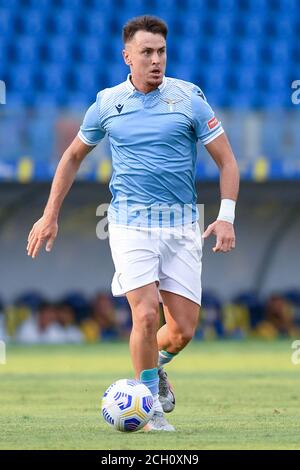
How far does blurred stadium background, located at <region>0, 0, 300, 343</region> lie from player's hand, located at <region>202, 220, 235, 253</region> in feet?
30.4

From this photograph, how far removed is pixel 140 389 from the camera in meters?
6.99

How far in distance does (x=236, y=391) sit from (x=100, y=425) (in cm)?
288

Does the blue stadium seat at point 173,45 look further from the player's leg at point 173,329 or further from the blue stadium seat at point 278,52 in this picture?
the player's leg at point 173,329

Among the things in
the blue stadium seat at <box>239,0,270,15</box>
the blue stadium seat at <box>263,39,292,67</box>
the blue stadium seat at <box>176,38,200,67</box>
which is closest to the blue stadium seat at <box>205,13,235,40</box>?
the blue stadium seat at <box>239,0,270,15</box>

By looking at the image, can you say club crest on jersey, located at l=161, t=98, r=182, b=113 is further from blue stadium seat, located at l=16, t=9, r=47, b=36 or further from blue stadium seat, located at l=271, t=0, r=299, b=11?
blue stadium seat, located at l=271, t=0, r=299, b=11

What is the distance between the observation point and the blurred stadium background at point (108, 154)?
1644 cm

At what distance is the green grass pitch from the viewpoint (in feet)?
21.2

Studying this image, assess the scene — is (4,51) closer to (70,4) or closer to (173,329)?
(70,4)

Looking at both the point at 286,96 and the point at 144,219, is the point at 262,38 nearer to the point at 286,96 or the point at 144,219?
the point at 286,96

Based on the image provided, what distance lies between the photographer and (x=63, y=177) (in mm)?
7531

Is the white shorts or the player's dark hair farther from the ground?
the player's dark hair

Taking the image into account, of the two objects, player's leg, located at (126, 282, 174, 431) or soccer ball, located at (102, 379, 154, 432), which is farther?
player's leg, located at (126, 282, 174, 431)

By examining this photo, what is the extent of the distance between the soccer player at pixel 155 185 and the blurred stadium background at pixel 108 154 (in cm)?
884

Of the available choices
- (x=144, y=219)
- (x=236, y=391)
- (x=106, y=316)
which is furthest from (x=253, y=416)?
(x=106, y=316)
